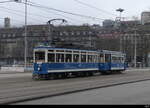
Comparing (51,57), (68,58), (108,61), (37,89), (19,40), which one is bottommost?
(37,89)

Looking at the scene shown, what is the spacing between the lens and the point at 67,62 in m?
29.7

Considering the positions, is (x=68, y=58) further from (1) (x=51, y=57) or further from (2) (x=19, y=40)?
(2) (x=19, y=40)

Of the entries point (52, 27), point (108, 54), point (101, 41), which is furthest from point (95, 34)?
point (108, 54)

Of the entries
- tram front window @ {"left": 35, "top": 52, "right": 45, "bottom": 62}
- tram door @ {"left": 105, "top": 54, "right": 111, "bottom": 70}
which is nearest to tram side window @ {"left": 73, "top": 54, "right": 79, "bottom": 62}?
tram front window @ {"left": 35, "top": 52, "right": 45, "bottom": 62}

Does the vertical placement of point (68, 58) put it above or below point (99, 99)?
above

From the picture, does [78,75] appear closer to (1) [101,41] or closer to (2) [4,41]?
(1) [101,41]

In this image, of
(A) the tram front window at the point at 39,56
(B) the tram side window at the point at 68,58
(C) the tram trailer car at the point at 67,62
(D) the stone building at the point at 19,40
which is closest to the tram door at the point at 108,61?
(C) the tram trailer car at the point at 67,62

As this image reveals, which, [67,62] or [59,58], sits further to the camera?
[67,62]

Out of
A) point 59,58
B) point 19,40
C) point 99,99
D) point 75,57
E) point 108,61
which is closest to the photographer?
point 99,99

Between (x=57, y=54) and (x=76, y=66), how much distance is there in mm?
3388

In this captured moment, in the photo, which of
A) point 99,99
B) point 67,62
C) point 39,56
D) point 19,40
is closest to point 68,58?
point 67,62

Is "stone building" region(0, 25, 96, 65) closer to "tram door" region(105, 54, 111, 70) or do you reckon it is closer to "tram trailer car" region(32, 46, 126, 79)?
"tram door" region(105, 54, 111, 70)

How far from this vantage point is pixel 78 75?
33031mm

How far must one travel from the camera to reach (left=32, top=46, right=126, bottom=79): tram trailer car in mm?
27531
